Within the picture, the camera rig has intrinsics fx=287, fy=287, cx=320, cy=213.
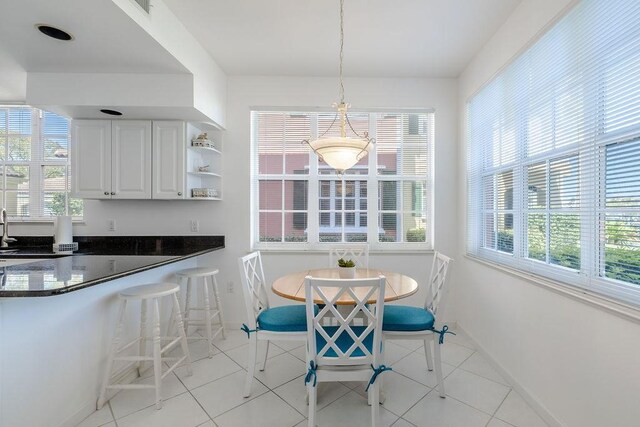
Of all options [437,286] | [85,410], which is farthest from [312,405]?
[85,410]

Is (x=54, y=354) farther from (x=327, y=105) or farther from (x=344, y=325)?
(x=327, y=105)

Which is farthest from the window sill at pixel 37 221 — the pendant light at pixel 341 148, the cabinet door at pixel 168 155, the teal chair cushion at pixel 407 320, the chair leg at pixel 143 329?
the teal chair cushion at pixel 407 320

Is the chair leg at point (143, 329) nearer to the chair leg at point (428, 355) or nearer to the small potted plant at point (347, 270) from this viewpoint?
the small potted plant at point (347, 270)

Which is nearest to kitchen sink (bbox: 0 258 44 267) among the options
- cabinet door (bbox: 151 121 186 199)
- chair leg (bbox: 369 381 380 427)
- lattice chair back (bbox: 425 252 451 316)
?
cabinet door (bbox: 151 121 186 199)

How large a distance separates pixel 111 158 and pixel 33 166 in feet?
4.13

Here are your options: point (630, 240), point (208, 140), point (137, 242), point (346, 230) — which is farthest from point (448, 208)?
point (137, 242)

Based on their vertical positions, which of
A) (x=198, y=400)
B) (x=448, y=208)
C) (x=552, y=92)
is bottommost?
(x=198, y=400)

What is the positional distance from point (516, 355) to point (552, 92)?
1.84 meters

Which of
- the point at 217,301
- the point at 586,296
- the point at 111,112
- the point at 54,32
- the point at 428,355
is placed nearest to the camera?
the point at 586,296

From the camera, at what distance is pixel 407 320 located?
2025mm

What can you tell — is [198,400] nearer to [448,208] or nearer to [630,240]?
[630,240]

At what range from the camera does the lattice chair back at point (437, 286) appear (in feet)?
6.78

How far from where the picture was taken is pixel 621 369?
1329 mm

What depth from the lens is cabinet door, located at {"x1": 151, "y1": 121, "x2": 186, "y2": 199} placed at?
2.86m
